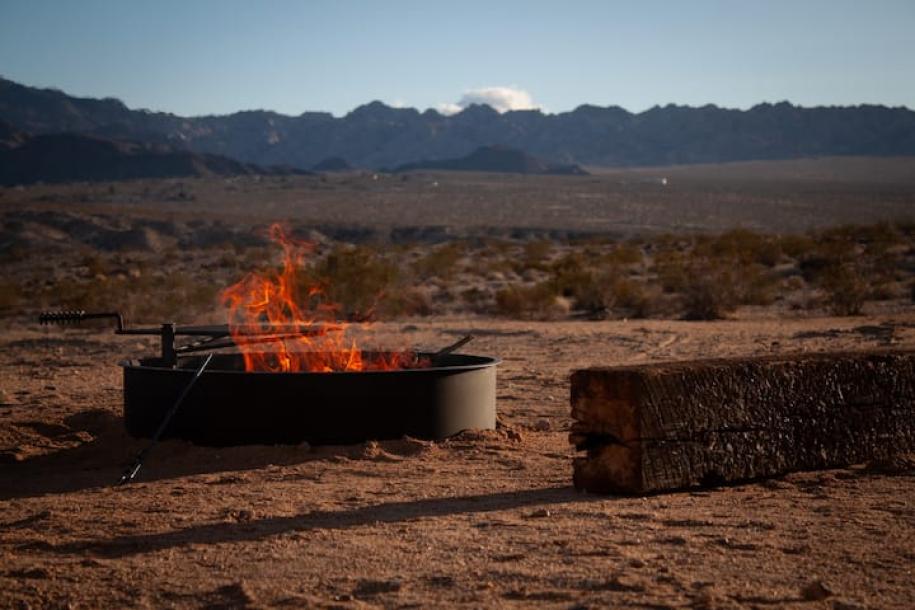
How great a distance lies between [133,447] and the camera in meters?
8.42

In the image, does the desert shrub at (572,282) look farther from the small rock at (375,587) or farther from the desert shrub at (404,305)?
the small rock at (375,587)

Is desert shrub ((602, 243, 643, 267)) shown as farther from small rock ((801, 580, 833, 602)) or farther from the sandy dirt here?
small rock ((801, 580, 833, 602))

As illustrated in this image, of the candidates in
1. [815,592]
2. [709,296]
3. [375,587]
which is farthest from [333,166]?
[815,592]

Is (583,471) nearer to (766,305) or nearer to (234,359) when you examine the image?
(234,359)

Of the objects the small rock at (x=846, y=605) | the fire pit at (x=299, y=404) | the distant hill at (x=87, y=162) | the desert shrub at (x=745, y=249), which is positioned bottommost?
the small rock at (x=846, y=605)

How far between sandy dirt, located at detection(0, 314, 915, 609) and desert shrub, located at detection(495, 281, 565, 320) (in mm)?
11277

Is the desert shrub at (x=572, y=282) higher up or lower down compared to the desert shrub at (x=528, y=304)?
higher up

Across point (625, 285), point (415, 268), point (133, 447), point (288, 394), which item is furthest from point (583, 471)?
point (415, 268)

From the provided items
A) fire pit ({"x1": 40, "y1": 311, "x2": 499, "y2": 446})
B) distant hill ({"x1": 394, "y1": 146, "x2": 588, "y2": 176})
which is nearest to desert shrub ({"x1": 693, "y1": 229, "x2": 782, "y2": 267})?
fire pit ({"x1": 40, "y1": 311, "x2": 499, "y2": 446})

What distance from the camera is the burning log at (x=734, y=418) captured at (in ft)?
21.5

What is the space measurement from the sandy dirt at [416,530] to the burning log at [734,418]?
0.42 feet

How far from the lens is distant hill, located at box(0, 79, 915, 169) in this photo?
154000 millimetres

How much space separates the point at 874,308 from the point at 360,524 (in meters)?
17.5

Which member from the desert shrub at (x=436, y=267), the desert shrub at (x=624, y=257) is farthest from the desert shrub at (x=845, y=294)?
the desert shrub at (x=436, y=267)
